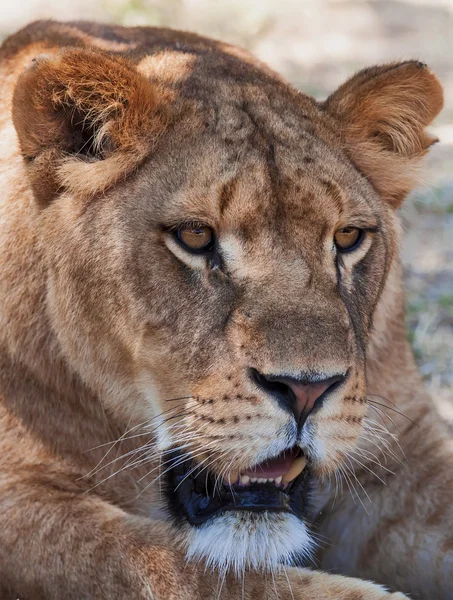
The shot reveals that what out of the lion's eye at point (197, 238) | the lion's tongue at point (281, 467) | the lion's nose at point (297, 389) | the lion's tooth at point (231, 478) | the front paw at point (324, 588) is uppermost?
the lion's eye at point (197, 238)

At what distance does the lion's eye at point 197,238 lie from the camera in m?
2.62

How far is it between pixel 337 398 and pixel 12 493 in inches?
36.3

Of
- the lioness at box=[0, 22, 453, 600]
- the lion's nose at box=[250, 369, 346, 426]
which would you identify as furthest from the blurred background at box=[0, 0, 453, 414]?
the lion's nose at box=[250, 369, 346, 426]

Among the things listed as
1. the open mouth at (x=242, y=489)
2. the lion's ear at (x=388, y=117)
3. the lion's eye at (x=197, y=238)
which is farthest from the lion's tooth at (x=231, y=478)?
the lion's ear at (x=388, y=117)

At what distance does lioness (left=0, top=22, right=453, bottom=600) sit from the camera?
250 centimetres

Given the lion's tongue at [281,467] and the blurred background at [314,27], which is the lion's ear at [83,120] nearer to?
the lion's tongue at [281,467]

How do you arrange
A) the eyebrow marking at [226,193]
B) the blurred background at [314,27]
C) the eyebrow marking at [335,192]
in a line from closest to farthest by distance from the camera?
the eyebrow marking at [226,193]
the eyebrow marking at [335,192]
the blurred background at [314,27]

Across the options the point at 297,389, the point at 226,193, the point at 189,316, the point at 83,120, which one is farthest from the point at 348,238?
Answer: the point at 83,120

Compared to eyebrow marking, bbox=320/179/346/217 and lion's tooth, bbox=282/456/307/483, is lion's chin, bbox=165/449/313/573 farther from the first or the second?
eyebrow marking, bbox=320/179/346/217

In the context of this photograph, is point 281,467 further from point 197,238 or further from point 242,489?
point 197,238

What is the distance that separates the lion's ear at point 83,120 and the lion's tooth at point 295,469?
84cm

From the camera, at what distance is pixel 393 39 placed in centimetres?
794

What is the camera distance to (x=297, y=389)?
2.32 m

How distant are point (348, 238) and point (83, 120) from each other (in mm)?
728
